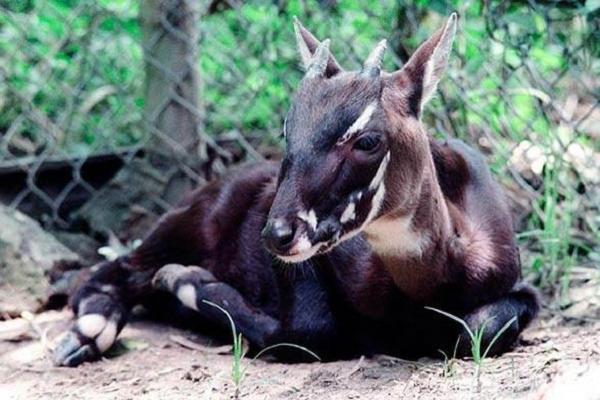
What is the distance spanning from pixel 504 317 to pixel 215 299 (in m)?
1.11

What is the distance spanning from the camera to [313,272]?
407cm

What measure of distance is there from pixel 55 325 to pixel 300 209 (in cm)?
175

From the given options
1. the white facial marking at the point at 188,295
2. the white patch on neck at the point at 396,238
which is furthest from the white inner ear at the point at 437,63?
the white facial marking at the point at 188,295

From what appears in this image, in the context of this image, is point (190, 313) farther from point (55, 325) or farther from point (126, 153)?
point (126, 153)

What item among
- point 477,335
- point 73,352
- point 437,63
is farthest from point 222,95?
point 477,335

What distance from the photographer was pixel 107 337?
4.28 meters

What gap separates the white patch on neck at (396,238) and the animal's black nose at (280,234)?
404 millimetres

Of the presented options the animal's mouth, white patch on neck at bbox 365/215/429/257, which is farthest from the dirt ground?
the animal's mouth

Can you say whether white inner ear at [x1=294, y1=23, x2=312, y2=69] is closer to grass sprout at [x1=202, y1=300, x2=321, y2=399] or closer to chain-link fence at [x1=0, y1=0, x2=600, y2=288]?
grass sprout at [x1=202, y1=300, x2=321, y2=399]

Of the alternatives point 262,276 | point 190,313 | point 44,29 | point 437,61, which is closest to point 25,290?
point 190,313

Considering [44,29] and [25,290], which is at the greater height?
[44,29]

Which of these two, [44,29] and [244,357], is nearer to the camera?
[244,357]

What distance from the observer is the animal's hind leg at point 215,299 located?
13.6 feet

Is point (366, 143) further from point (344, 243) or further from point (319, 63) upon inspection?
point (344, 243)
